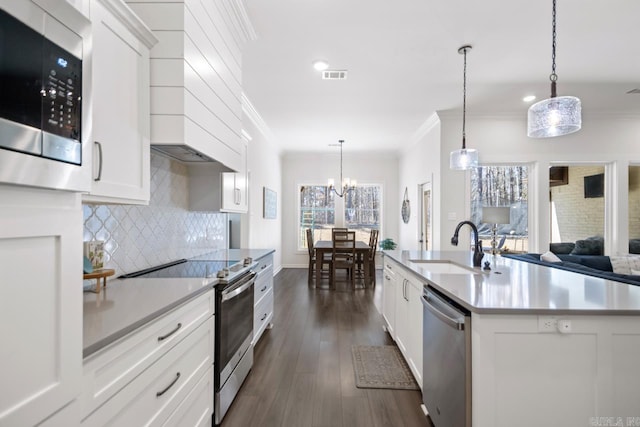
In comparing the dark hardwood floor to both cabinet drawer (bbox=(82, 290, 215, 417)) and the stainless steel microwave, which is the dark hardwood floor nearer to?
cabinet drawer (bbox=(82, 290, 215, 417))

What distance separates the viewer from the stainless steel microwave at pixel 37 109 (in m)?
0.59

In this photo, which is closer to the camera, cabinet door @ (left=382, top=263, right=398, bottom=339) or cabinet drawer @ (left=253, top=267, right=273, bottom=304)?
cabinet drawer @ (left=253, top=267, right=273, bottom=304)

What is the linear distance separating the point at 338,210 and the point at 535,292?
607cm

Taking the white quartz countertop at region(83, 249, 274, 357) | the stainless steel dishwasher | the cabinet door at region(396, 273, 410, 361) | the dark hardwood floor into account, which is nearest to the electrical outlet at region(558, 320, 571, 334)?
the stainless steel dishwasher

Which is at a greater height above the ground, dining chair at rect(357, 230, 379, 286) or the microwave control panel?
the microwave control panel

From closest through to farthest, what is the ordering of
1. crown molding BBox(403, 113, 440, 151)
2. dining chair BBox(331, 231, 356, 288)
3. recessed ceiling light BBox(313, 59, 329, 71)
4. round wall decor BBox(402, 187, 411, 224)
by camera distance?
recessed ceiling light BBox(313, 59, 329, 71) < crown molding BBox(403, 113, 440, 151) < dining chair BBox(331, 231, 356, 288) < round wall decor BBox(402, 187, 411, 224)

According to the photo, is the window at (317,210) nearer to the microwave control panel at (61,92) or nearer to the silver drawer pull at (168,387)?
the silver drawer pull at (168,387)

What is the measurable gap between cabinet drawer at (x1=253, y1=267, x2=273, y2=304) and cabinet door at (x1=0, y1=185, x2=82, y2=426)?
189 centimetres

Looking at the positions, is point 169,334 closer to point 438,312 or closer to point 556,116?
point 438,312

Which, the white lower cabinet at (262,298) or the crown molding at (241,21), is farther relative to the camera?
the white lower cabinet at (262,298)

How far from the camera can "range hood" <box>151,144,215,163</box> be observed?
1.78 meters

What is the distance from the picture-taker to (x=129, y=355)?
3.41 feet

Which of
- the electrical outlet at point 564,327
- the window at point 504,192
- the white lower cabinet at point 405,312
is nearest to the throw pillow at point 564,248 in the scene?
the window at point 504,192

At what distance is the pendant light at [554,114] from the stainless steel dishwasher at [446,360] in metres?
1.41
